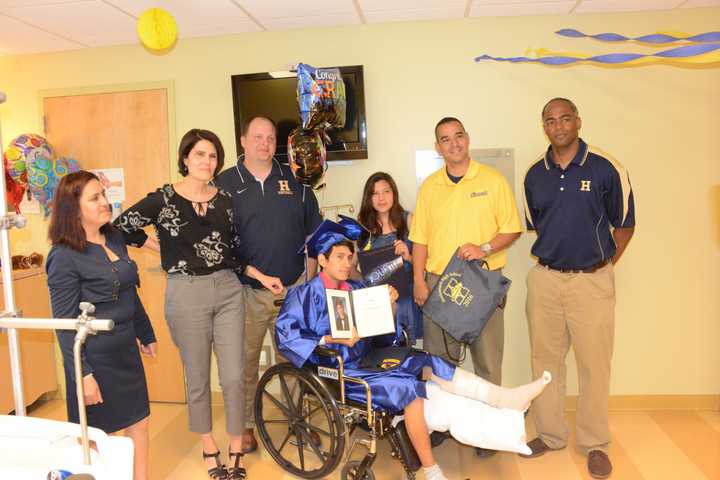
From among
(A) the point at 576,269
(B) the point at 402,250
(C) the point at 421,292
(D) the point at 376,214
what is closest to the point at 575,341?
(A) the point at 576,269

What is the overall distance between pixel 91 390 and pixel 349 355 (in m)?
1.11

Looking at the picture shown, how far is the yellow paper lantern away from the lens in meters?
2.80

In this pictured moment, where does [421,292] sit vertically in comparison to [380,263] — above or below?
below

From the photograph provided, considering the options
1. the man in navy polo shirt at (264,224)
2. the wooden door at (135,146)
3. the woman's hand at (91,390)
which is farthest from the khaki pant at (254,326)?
the woman's hand at (91,390)

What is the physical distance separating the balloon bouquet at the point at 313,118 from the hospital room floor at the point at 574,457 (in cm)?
160

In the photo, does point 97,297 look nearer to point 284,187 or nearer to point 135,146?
point 284,187

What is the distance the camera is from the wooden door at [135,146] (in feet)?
12.4

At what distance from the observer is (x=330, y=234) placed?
8.89ft

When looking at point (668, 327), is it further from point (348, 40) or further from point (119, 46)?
point (119, 46)

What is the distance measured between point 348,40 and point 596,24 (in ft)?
4.95

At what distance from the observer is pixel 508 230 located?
9.49ft

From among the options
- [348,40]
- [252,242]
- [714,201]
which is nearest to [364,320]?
[252,242]

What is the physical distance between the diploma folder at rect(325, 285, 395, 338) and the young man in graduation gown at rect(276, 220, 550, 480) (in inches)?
2.0

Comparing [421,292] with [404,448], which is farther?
[421,292]
